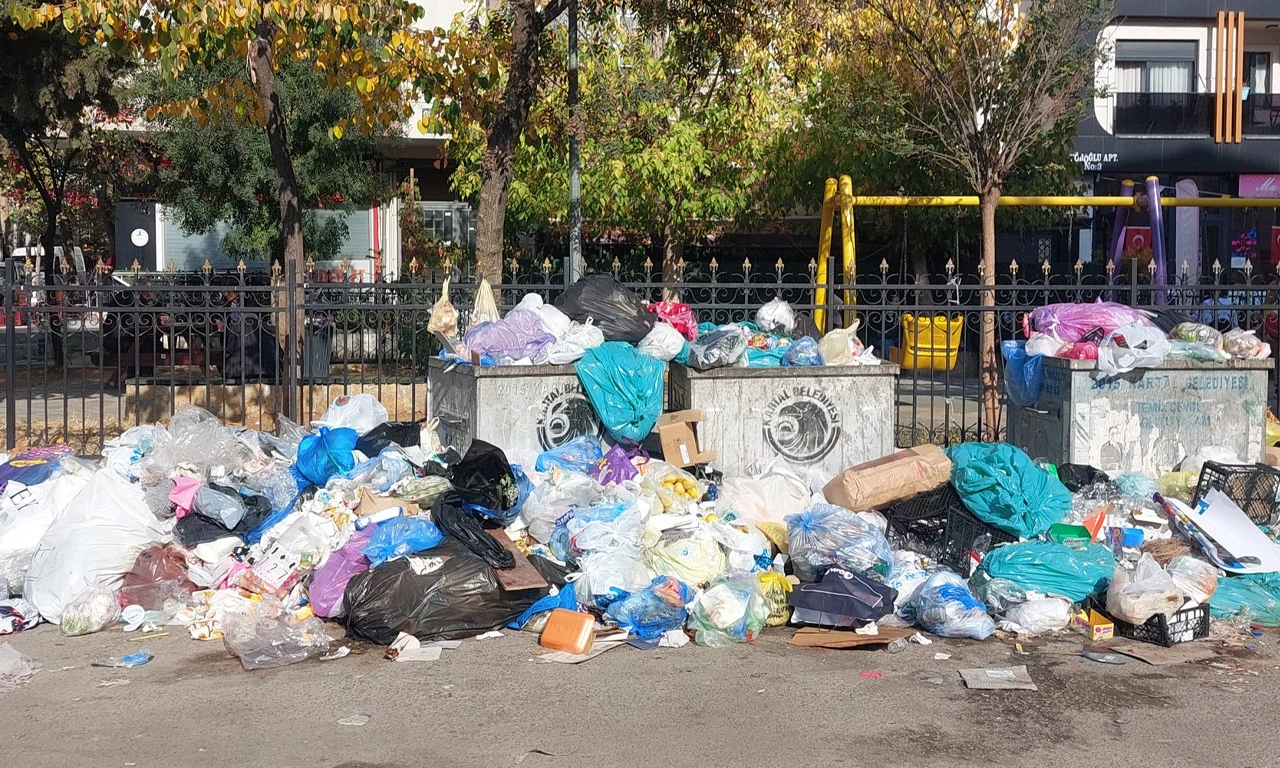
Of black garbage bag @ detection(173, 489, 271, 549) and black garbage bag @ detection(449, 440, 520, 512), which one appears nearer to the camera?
black garbage bag @ detection(449, 440, 520, 512)

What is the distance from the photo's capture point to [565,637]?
5805 mm

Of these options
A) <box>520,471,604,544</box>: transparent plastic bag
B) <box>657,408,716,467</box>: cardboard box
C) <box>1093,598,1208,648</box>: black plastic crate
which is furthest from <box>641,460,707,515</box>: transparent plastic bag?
<box>1093,598,1208,648</box>: black plastic crate

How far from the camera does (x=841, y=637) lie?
595 cm

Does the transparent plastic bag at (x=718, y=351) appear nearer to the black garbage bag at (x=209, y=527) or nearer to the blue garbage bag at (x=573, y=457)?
the blue garbage bag at (x=573, y=457)

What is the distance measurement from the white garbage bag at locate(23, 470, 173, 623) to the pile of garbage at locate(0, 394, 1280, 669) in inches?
0.5

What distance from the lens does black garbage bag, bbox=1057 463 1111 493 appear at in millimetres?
7605

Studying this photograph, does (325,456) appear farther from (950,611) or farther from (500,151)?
(950,611)

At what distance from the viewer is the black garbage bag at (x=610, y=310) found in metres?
8.31

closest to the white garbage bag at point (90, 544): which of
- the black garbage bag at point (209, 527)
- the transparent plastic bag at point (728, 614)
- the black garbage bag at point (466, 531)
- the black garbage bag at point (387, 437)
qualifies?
the black garbage bag at point (209, 527)

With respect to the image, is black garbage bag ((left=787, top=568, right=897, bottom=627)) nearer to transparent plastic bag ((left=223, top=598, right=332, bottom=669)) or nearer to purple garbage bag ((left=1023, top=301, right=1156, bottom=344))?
transparent plastic bag ((left=223, top=598, right=332, bottom=669))

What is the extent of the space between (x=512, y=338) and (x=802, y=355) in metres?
1.89

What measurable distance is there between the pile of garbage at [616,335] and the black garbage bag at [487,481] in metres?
1.24

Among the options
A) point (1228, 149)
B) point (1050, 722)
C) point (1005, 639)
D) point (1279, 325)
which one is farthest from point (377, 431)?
point (1228, 149)

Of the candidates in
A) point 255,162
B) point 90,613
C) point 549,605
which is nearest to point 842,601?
point 549,605
